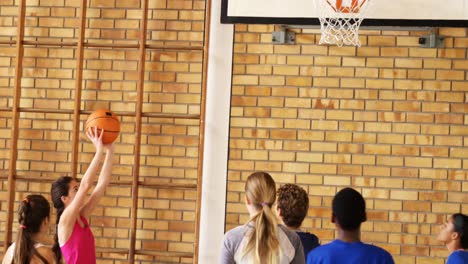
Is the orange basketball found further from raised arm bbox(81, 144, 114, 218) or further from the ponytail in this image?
the ponytail

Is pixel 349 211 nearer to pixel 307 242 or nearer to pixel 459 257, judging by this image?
pixel 307 242

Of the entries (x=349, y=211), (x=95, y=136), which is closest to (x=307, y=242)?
(x=349, y=211)

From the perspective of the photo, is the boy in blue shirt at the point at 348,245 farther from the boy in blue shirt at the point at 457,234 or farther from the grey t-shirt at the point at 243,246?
the boy in blue shirt at the point at 457,234

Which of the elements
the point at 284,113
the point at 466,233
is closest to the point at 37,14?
the point at 284,113

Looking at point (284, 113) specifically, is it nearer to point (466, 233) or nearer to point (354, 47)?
point (354, 47)

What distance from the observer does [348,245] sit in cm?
323

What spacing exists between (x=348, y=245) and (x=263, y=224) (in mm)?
428

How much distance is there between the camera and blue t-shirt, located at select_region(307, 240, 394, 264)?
10.5 feet

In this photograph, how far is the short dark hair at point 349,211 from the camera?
10.7 feet

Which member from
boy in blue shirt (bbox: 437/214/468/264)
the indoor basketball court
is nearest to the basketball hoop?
the indoor basketball court

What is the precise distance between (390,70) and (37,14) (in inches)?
105

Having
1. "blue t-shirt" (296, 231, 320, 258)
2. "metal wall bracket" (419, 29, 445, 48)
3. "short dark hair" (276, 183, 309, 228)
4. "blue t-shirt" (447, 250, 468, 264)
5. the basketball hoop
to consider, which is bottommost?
"blue t-shirt" (447, 250, 468, 264)

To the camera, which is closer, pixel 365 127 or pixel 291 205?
pixel 291 205

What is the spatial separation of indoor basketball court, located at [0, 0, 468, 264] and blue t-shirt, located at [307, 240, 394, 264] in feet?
7.75
